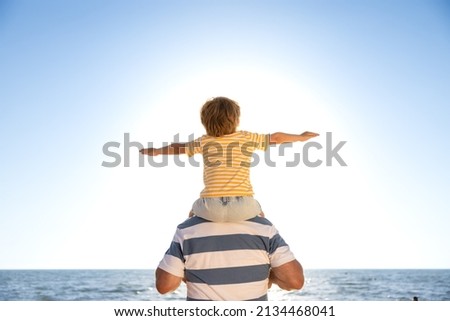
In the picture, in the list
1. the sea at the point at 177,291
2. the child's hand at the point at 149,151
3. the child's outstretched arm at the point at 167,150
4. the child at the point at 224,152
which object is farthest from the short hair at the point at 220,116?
the sea at the point at 177,291

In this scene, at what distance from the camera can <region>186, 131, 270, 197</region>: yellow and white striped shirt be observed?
8.70ft

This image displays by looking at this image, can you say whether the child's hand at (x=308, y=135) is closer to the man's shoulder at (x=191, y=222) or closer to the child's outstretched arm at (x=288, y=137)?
the child's outstretched arm at (x=288, y=137)

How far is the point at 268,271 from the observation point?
2.49 m

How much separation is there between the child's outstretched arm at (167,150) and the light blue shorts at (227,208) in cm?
42

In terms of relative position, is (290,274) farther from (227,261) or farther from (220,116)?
(220,116)

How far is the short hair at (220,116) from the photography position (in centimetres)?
277

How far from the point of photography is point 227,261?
7.92 feet

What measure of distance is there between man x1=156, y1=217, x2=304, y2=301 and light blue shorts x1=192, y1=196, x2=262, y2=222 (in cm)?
3

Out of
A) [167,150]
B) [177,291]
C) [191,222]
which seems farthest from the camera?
[177,291]

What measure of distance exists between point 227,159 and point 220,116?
237 mm

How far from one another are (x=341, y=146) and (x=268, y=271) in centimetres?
212

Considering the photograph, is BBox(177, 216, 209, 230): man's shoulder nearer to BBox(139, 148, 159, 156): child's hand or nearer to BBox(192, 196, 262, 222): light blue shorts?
BBox(192, 196, 262, 222): light blue shorts

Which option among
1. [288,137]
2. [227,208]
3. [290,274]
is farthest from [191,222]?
→ [288,137]
